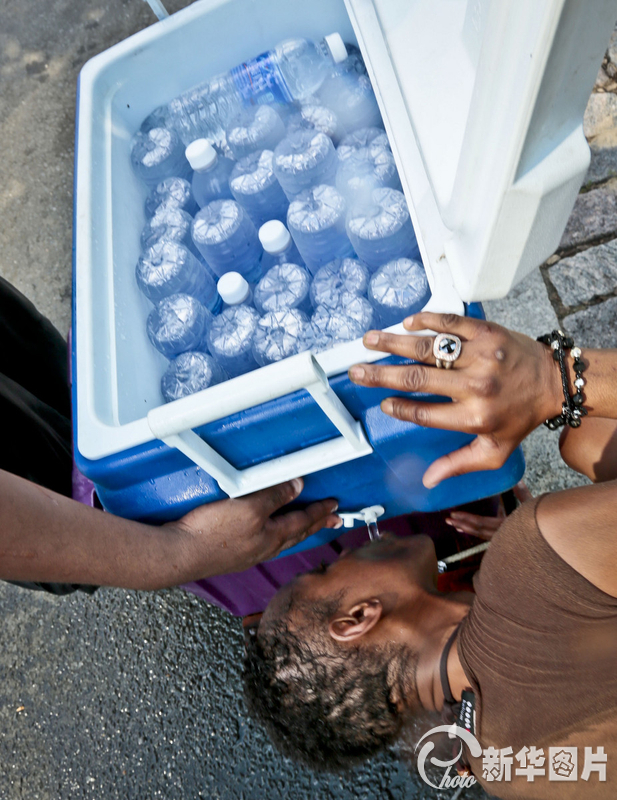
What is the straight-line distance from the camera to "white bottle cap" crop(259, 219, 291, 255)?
137cm

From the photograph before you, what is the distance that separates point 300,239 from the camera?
1.43 m

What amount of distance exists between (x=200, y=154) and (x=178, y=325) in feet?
1.65

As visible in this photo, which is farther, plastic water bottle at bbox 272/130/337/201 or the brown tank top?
plastic water bottle at bbox 272/130/337/201

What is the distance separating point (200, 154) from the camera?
1499 millimetres

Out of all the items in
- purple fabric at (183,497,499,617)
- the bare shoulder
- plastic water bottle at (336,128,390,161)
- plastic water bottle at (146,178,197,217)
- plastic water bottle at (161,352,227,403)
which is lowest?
purple fabric at (183,497,499,617)

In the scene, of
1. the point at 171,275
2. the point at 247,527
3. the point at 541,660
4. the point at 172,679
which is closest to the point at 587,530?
the point at 541,660

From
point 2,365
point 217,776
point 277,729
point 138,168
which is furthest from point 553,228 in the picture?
point 217,776

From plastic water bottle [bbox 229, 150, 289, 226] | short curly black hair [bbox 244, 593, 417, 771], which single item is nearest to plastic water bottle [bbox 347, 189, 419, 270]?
plastic water bottle [bbox 229, 150, 289, 226]

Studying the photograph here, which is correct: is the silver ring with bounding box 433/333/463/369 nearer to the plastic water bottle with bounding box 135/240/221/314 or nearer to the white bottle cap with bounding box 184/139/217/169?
the plastic water bottle with bounding box 135/240/221/314

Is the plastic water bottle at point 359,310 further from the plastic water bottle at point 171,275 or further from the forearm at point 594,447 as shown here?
the forearm at point 594,447

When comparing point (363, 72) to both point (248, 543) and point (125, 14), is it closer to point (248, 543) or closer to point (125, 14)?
point (248, 543)

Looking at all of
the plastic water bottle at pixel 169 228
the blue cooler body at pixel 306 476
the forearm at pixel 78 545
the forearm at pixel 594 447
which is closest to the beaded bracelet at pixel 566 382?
the blue cooler body at pixel 306 476

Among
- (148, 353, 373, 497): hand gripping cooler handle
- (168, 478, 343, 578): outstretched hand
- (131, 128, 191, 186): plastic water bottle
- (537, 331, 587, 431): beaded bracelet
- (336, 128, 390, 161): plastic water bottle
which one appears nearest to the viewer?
(148, 353, 373, 497): hand gripping cooler handle

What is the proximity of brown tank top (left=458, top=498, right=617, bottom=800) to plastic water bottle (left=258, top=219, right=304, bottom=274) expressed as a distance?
2.76 ft
